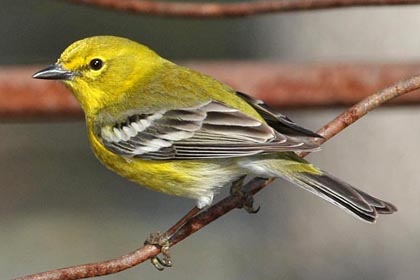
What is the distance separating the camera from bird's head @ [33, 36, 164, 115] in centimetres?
342

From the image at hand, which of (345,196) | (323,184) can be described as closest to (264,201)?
(323,184)

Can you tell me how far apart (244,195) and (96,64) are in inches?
36.0

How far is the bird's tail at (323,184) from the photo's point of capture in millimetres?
2648

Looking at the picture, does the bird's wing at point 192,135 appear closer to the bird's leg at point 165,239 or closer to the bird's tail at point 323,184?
the bird's tail at point 323,184

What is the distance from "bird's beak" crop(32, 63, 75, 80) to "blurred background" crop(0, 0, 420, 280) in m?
2.31

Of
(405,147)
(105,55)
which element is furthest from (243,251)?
(105,55)

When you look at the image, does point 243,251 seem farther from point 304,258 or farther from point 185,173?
point 185,173

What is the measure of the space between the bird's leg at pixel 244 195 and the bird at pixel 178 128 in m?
0.03

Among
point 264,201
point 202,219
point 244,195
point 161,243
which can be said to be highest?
point 264,201

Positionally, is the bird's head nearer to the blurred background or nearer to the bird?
the bird

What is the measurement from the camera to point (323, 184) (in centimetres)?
288

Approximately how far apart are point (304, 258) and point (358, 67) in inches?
102

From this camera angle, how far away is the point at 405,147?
18.9ft

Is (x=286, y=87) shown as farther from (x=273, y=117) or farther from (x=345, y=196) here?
(x=345, y=196)
